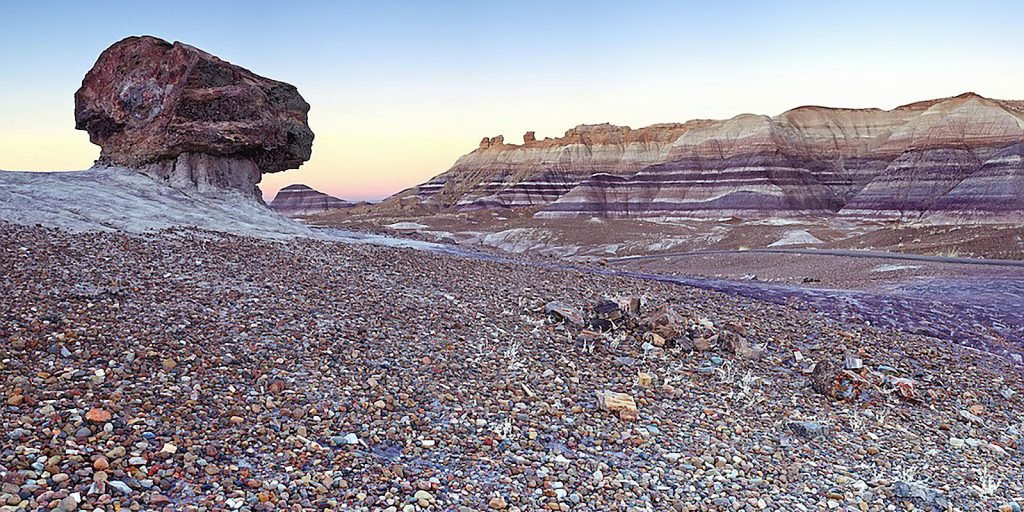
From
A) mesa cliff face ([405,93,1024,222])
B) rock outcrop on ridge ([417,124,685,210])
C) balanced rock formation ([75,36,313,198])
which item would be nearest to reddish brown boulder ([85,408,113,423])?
balanced rock formation ([75,36,313,198])

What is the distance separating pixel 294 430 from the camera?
5.04 m

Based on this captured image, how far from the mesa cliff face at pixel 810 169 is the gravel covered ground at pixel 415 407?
51790 millimetres

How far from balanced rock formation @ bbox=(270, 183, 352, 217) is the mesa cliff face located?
38284 mm

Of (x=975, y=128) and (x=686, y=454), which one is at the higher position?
(x=975, y=128)

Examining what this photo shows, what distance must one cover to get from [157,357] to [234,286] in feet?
9.04

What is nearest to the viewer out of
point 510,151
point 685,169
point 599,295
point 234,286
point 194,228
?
point 234,286

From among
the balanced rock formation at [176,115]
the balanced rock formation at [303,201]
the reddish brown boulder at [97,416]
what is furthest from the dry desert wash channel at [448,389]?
the balanced rock formation at [303,201]

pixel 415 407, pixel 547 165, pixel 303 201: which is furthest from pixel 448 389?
pixel 303 201

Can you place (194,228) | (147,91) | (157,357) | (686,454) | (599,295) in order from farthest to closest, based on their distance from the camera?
1. (147,91)
2. (194,228)
3. (599,295)
4. (157,357)
5. (686,454)

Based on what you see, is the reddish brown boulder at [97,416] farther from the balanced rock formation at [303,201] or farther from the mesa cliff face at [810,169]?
the balanced rock formation at [303,201]

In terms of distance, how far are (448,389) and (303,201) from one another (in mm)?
126835

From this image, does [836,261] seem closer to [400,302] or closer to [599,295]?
[599,295]

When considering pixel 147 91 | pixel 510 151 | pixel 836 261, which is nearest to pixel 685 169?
pixel 510 151

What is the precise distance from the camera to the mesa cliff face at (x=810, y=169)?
2201 inches
